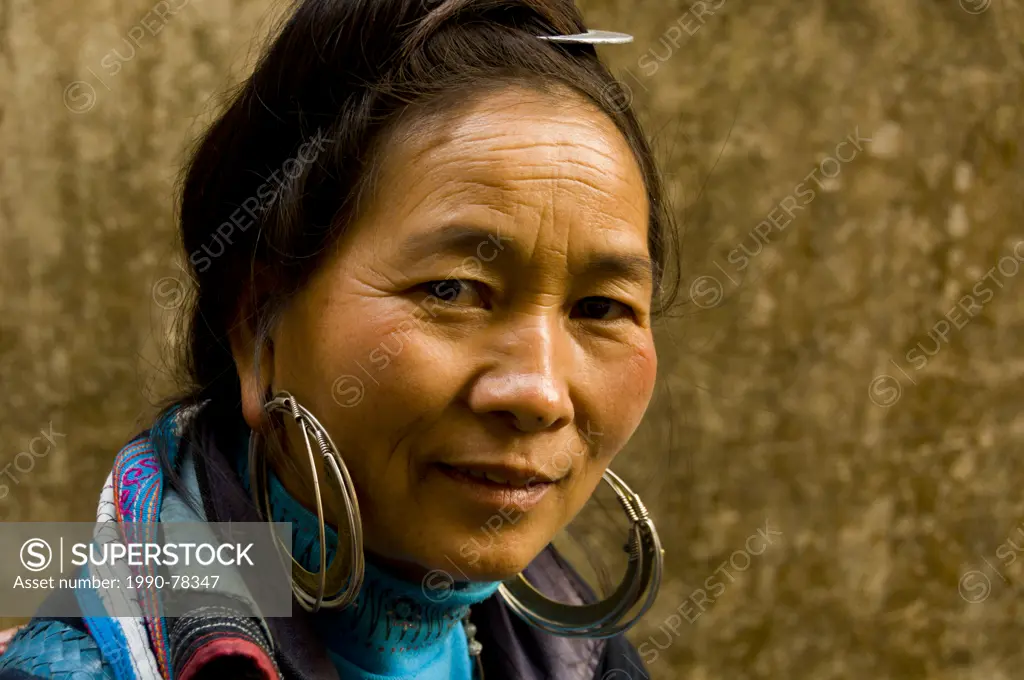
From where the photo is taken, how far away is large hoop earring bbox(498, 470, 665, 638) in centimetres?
158

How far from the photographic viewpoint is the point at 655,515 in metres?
2.57

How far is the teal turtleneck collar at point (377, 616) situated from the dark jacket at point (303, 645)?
46mm

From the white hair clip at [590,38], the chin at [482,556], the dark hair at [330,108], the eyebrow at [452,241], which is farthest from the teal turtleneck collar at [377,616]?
the white hair clip at [590,38]

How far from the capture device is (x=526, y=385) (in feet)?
4.06

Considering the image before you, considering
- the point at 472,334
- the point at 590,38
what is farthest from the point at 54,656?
the point at 590,38

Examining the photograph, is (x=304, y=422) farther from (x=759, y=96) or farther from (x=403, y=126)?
(x=759, y=96)

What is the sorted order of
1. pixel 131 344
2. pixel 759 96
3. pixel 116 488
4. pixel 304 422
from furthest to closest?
pixel 759 96 < pixel 131 344 < pixel 116 488 < pixel 304 422

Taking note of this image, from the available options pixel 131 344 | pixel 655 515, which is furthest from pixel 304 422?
pixel 655 515

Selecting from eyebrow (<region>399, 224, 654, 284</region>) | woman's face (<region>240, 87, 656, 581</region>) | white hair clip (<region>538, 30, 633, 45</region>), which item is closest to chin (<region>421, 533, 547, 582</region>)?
woman's face (<region>240, 87, 656, 581</region>)

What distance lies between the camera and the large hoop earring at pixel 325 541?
4.17 ft

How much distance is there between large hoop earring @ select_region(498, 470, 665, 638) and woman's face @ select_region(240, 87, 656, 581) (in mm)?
270

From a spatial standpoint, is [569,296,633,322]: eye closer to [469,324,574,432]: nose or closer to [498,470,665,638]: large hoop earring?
[469,324,574,432]: nose

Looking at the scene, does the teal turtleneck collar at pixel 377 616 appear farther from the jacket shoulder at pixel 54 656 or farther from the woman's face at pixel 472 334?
the jacket shoulder at pixel 54 656

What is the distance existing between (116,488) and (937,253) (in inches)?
76.6
